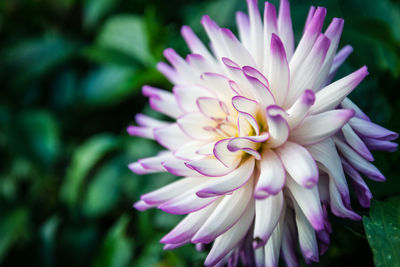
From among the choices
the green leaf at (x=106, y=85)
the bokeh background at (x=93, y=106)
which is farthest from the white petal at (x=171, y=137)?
the green leaf at (x=106, y=85)

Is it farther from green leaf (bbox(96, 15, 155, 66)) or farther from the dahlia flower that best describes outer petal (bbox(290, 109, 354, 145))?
green leaf (bbox(96, 15, 155, 66))

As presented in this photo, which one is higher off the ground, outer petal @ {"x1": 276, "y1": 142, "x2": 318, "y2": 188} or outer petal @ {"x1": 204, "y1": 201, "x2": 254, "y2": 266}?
outer petal @ {"x1": 276, "y1": 142, "x2": 318, "y2": 188}

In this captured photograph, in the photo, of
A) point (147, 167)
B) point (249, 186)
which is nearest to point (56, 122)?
point (147, 167)

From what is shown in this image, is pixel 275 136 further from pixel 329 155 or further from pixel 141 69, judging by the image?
pixel 141 69

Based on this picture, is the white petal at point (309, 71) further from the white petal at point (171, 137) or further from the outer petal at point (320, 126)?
the white petal at point (171, 137)

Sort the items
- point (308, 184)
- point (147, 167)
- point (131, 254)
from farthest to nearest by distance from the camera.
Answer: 1. point (131, 254)
2. point (147, 167)
3. point (308, 184)

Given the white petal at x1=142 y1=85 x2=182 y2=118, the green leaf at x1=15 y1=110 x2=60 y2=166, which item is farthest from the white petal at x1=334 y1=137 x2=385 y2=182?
the green leaf at x1=15 y1=110 x2=60 y2=166
